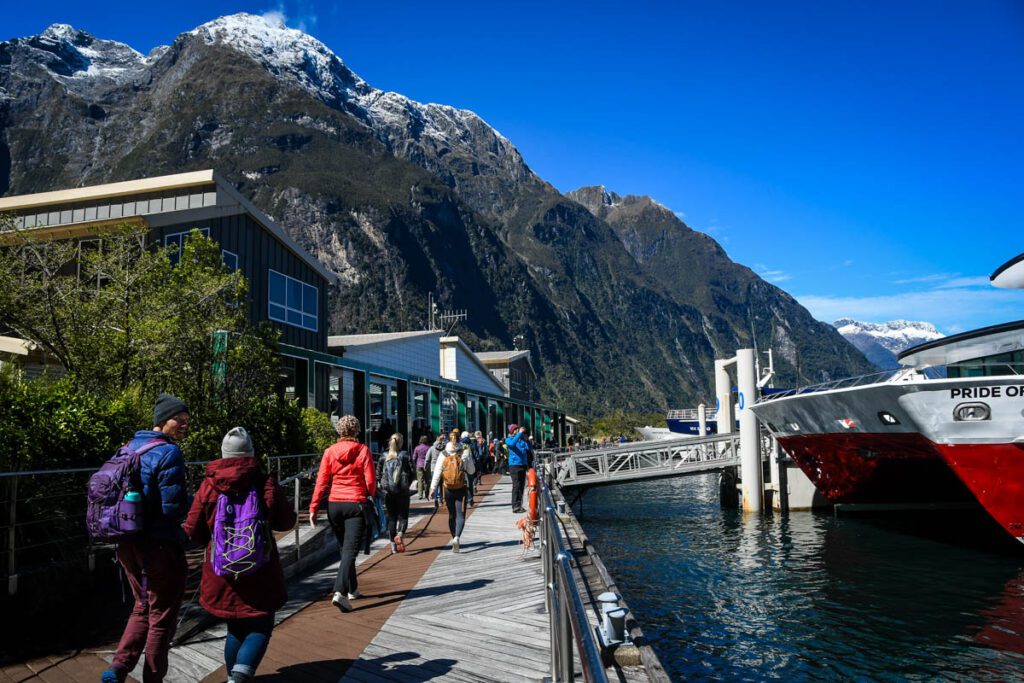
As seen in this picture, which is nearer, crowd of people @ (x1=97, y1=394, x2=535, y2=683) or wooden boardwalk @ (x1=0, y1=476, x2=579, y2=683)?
crowd of people @ (x1=97, y1=394, x2=535, y2=683)

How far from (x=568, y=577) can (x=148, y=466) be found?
264cm

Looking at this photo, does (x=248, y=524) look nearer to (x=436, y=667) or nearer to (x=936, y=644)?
(x=436, y=667)

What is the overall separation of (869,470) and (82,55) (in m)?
211

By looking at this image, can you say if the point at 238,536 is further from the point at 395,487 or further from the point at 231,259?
the point at 231,259

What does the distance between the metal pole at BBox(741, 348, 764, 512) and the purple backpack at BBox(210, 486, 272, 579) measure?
2148 cm

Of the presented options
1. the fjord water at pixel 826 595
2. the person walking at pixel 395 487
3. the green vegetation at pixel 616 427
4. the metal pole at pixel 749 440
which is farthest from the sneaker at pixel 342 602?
the green vegetation at pixel 616 427

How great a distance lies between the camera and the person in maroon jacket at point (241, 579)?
4340mm

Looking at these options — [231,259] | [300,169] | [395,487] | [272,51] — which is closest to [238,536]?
[395,487]

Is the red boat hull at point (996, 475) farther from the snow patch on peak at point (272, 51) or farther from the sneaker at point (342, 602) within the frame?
the snow patch on peak at point (272, 51)

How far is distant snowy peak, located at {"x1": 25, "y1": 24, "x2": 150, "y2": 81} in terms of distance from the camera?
17275 cm

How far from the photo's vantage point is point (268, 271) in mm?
22359

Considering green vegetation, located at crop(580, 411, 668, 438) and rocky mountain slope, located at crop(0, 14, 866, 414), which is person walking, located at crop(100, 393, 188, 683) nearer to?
green vegetation, located at crop(580, 411, 668, 438)

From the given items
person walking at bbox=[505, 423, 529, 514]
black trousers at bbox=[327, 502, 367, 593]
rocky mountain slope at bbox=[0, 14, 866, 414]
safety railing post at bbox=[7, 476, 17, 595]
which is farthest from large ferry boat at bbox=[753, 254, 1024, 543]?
rocky mountain slope at bbox=[0, 14, 866, 414]

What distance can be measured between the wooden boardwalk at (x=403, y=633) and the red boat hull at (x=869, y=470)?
12587 millimetres
